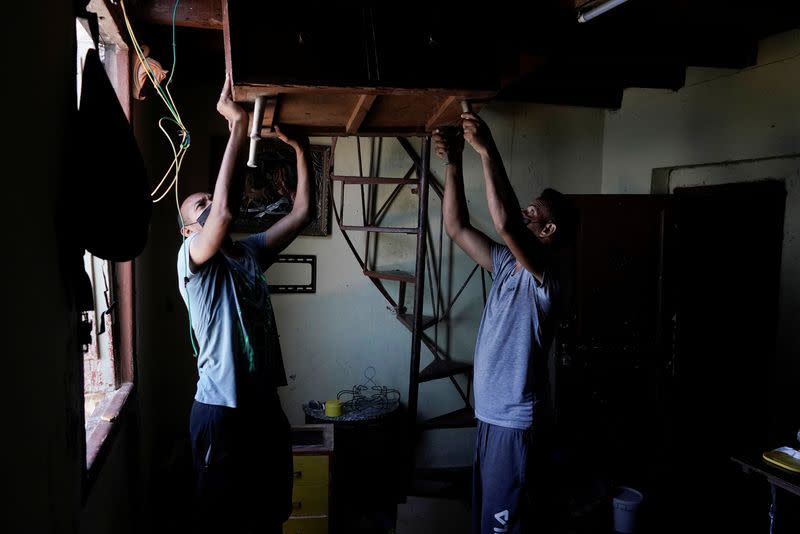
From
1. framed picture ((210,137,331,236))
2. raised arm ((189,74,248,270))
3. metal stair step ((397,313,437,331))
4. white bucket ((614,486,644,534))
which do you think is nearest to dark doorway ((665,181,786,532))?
white bucket ((614,486,644,534))

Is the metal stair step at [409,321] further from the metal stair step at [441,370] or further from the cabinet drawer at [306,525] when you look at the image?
the cabinet drawer at [306,525]

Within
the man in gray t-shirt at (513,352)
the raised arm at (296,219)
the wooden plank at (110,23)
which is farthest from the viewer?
the raised arm at (296,219)

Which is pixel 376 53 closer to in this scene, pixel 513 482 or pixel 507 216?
pixel 507 216

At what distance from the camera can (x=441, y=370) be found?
12.9 feet

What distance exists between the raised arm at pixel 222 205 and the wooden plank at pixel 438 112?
57cm

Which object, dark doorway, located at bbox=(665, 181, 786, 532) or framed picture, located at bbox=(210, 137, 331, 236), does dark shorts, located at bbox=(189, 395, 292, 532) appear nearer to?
framed picture, located at bbox=(210, 137, 331, 236)

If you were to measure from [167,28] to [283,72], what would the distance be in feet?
6.62

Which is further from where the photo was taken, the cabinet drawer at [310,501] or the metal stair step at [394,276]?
the metal stair step at [394,276]

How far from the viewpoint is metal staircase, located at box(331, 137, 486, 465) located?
366cm

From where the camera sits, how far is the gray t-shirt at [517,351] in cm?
230

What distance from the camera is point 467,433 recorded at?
4.45 metres

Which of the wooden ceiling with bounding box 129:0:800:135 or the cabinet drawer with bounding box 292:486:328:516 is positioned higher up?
the wooden ceiling with bounding box 129:0:800:135

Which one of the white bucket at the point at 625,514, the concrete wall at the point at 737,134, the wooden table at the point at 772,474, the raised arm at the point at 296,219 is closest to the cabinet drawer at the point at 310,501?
the raised arm at the point at 296,219

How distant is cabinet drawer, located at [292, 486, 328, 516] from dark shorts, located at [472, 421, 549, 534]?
3.00 feet
